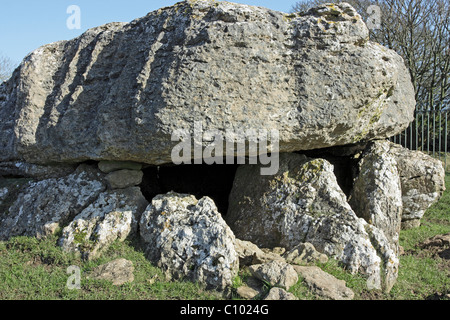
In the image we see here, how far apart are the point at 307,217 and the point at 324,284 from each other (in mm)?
1421

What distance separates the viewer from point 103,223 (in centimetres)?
590

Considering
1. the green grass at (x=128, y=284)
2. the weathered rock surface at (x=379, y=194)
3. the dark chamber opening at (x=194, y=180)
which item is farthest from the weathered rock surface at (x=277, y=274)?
the dark chamber opening at (x=194, y=180)

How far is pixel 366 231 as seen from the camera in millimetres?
5730

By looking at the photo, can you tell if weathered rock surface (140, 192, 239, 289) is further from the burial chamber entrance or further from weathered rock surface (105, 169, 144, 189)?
the burial chamber entrance

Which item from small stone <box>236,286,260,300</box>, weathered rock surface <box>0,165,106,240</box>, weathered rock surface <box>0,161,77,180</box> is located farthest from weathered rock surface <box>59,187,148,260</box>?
small stone <box>236,286,260,300</box>

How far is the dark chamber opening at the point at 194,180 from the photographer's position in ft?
26.9

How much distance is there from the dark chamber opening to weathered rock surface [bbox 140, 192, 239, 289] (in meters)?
2.15

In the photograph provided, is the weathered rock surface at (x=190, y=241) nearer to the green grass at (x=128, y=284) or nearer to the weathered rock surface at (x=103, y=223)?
the green grass at (x=128, y=284)

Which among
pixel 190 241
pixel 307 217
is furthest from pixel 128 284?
pixel 307 217

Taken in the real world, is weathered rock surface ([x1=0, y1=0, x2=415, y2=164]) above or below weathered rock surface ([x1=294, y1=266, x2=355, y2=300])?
above

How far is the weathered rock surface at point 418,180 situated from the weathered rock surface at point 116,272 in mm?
5116

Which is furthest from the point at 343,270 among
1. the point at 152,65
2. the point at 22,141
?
the point at 22,141

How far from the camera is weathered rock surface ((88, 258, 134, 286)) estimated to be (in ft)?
16.4
